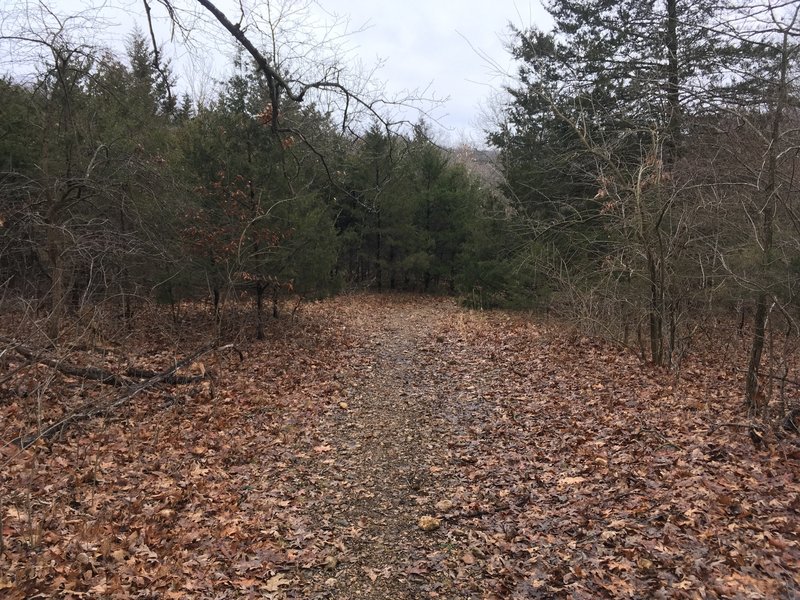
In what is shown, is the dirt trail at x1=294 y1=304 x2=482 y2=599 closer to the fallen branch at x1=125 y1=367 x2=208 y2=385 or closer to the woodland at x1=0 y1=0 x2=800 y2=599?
the woodland at x1=0 y1=0 x2=800 y2=599

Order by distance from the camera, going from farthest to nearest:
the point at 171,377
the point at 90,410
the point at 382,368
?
the point at 382,368 < the point at 171,377 < the point at 90,410

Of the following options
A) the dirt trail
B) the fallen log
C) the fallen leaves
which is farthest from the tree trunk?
the fallen log

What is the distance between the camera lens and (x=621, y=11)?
45.0 feet

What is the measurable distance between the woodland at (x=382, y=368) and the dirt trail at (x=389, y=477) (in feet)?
Result: 0.13

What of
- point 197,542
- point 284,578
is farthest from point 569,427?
point 197,542

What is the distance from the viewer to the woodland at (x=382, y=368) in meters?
4.28

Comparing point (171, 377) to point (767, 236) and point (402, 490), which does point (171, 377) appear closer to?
point (402, 490)

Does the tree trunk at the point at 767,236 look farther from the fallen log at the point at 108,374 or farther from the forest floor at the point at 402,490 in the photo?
the fallen log at the point at 108,374

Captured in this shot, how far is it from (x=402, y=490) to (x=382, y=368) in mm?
5197

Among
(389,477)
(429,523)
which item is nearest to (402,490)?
(389,477)

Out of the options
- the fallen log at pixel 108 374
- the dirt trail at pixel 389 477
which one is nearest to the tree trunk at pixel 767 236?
the dirt trail at pixel 389 477

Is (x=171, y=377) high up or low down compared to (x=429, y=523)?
up

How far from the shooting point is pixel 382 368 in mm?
10883

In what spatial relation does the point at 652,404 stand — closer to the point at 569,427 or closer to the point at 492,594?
the point at 569,427
